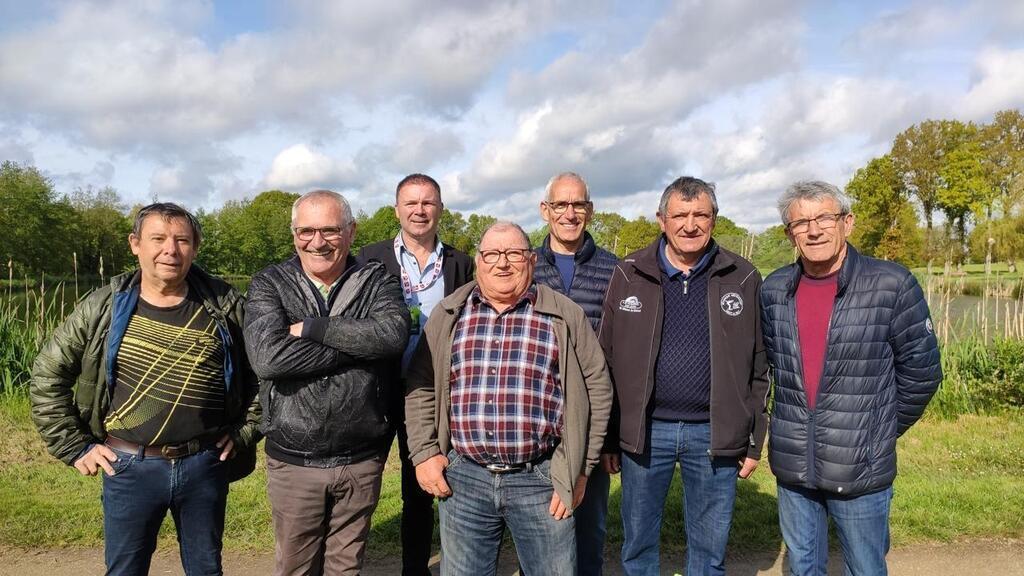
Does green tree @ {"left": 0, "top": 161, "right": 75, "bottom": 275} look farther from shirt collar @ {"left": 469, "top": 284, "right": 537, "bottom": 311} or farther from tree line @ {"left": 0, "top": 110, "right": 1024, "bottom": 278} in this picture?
shirt collar @ {"left": 469, "top": 284, "right": 537, "bottom": 311}

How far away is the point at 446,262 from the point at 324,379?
1.40 m

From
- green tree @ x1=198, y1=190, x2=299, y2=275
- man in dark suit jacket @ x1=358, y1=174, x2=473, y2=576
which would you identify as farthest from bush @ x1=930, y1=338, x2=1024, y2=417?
green tree @ x1=198, y1=190, x2=299, y2=275

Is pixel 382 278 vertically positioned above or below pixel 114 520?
above

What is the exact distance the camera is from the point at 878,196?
39.1m

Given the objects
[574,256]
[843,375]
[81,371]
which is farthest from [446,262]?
[843,375]

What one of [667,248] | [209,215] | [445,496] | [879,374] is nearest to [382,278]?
[445,496]

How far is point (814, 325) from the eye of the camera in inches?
115

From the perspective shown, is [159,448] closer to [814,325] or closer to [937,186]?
[814,325]

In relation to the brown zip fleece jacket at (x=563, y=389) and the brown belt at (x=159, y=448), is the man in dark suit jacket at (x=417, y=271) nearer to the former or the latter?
the brown zip fleece jacket at (x=563, y=389)

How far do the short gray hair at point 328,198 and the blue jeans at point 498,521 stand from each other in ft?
3.91

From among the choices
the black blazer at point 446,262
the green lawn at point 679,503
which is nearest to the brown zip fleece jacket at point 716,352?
the black blazer at point 446,262

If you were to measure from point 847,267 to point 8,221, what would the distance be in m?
44.6

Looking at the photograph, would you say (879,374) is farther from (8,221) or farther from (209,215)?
(209,215)

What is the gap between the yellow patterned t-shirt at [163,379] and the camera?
2.70m
